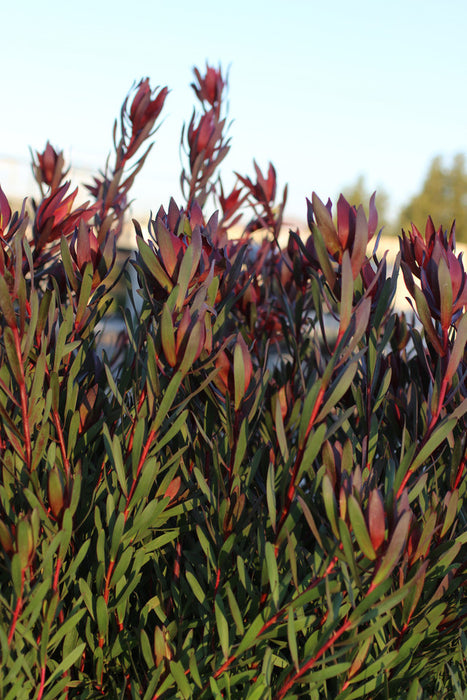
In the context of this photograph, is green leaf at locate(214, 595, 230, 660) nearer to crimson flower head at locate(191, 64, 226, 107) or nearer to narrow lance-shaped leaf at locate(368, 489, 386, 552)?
narrow lance-shaped leaf at locate(368, 489, 386, 552)

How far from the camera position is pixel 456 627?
1.18 meters

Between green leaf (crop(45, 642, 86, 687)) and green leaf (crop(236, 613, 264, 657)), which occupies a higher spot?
green leaf (crop(236, 613, 264, 657))

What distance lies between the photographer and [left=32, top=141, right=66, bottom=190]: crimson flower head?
2123mm

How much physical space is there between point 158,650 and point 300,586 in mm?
257

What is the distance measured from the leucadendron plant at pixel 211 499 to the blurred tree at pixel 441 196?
4683 centimetres

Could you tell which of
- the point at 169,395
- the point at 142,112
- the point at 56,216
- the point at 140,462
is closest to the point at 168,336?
the point at 169,395

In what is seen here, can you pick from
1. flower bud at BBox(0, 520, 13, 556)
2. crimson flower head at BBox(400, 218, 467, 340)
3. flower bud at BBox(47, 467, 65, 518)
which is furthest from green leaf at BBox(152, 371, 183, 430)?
crimson flower head at BBox(400, 218, 467, 340)

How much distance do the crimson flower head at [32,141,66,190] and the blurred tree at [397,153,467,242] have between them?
46.1m

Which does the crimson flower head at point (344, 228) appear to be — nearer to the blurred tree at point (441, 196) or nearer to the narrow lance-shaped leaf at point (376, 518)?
the narrow lance-shaped leaf at point (376, 518)

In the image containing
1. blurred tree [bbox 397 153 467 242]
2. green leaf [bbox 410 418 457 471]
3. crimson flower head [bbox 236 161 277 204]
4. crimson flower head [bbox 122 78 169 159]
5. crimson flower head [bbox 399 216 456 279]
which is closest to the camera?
green leaf [bbox 410 418 457 471]

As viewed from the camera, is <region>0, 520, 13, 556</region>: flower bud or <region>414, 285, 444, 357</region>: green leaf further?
<region>414, 285, 444, 357</region>: green leaf

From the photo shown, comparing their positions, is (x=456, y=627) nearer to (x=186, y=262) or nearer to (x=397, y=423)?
(x=397, y=423)

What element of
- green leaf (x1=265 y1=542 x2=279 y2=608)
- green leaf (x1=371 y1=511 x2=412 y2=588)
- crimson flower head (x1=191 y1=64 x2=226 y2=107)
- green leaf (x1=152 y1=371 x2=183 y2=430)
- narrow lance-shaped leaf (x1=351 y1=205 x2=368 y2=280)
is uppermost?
crimson flower head (x1=191 y1=64 x2=226 y2=107)

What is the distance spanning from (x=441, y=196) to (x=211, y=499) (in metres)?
51.1
